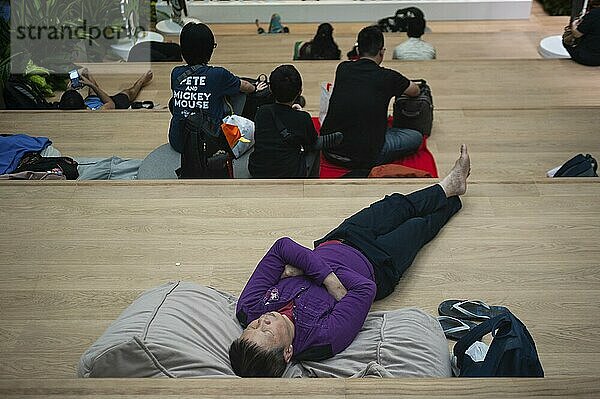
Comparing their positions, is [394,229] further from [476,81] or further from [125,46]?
[125,46]

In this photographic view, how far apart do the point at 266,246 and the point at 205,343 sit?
0.75m

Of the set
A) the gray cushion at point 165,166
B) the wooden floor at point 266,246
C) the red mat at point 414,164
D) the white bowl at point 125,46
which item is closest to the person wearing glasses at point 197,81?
the gray cushion at point 165,166

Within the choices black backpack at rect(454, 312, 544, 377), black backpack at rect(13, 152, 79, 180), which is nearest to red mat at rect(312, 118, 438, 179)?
black backpack at rect(13, 152, 79, 180)

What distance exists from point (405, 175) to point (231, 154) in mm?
796

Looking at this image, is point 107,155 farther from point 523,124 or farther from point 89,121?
point 523,124

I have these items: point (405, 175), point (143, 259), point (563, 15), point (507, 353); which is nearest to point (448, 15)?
point (563, 15)

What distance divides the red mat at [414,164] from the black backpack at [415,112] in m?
0.11

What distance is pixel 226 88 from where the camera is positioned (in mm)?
3367

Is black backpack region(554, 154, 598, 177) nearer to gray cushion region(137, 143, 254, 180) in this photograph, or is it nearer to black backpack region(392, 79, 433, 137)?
black backpack region(392, 79, 433, 137)

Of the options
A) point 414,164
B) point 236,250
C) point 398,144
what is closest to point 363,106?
point 398,144

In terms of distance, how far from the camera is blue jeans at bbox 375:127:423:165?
11.8 ft

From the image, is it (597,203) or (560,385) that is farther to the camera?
(597,203)

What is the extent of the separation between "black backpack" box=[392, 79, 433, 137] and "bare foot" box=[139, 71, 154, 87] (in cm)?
176

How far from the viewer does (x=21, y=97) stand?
4352 millimetres
